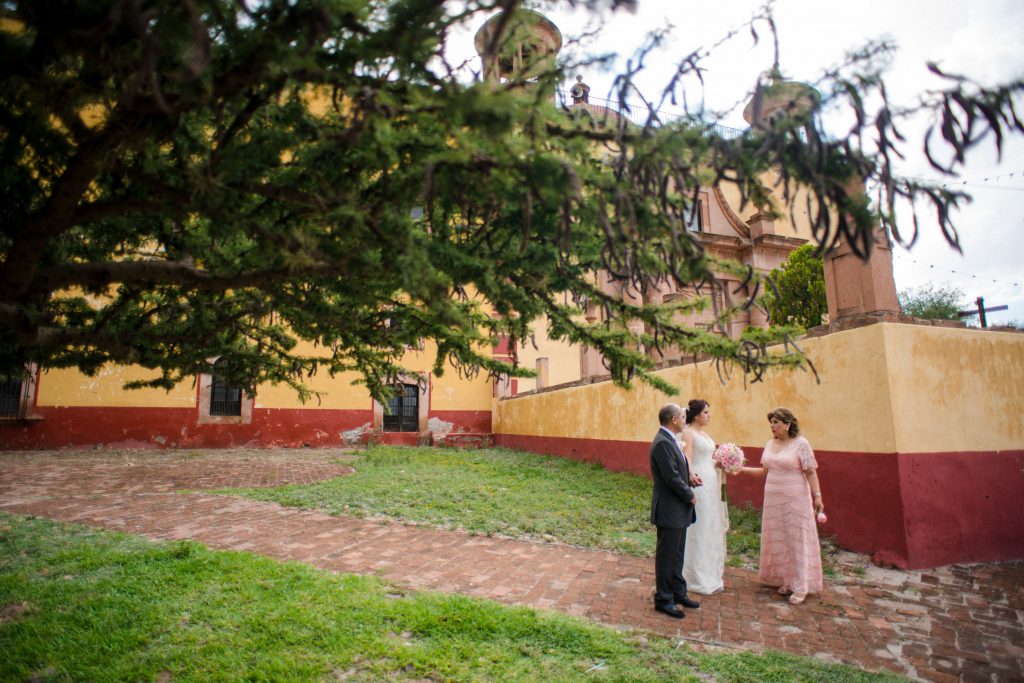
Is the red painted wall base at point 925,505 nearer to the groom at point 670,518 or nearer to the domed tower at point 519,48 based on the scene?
the groom at point 670,518

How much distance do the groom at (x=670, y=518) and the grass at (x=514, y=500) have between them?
61.9 inches

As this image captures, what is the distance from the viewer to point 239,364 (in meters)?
5.04

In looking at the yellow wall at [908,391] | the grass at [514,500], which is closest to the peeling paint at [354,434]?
the grass at [514,500]

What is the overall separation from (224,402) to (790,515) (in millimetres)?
15153

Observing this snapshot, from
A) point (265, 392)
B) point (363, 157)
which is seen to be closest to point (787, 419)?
point (363, 157)

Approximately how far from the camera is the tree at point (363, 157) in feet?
5.75

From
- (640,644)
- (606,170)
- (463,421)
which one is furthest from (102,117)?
(463,421)

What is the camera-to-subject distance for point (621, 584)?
5.19 meters

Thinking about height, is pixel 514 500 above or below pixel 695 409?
below

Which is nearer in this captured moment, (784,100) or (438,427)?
(784,100)

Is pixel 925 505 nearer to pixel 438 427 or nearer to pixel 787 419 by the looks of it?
pixel 787 419

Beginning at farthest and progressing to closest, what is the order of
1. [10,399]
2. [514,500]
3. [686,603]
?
[10,399] → [514,500] → [686,603]

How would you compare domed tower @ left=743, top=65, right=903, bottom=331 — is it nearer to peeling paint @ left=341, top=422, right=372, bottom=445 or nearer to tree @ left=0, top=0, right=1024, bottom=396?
tree @ left=0, top=0, right=1024, bottom=396

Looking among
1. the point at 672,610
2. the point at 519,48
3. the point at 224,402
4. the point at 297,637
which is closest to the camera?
the point at 519,48
